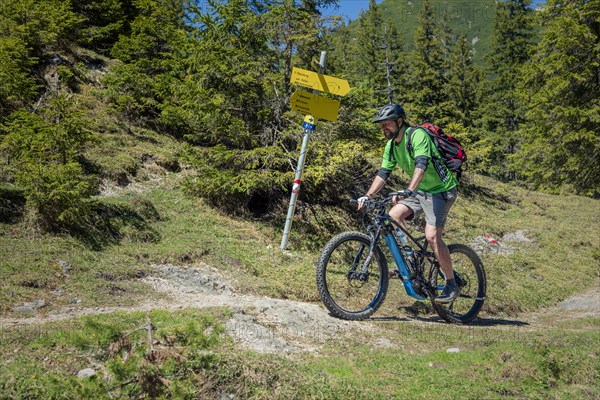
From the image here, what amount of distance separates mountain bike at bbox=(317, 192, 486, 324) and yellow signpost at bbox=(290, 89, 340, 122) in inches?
128

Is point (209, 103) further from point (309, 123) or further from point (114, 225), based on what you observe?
point (114, 225)

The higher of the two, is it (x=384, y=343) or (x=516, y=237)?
(x=516, y=237)

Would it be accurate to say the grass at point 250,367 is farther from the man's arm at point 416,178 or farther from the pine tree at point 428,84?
the pine tree at point 428,84

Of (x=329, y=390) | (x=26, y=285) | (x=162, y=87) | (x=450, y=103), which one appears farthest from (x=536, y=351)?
(x=450, y=103)

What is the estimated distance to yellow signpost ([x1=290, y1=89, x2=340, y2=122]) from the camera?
827 centimetres

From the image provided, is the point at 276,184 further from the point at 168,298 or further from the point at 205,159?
the point at 168,298

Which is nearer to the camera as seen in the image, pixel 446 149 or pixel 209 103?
pixel 446 149

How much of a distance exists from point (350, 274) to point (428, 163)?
1671 millimetres

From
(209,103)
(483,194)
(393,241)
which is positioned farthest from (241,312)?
(483,194)

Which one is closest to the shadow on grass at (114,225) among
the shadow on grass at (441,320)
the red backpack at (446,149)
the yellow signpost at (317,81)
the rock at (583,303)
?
the yellow signpost at (317,81)

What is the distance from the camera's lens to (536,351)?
4.04 metres

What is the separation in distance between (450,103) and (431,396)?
23.0 metres

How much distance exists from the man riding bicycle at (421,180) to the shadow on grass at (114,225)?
13.6 ft

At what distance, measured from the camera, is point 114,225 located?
7.45m
